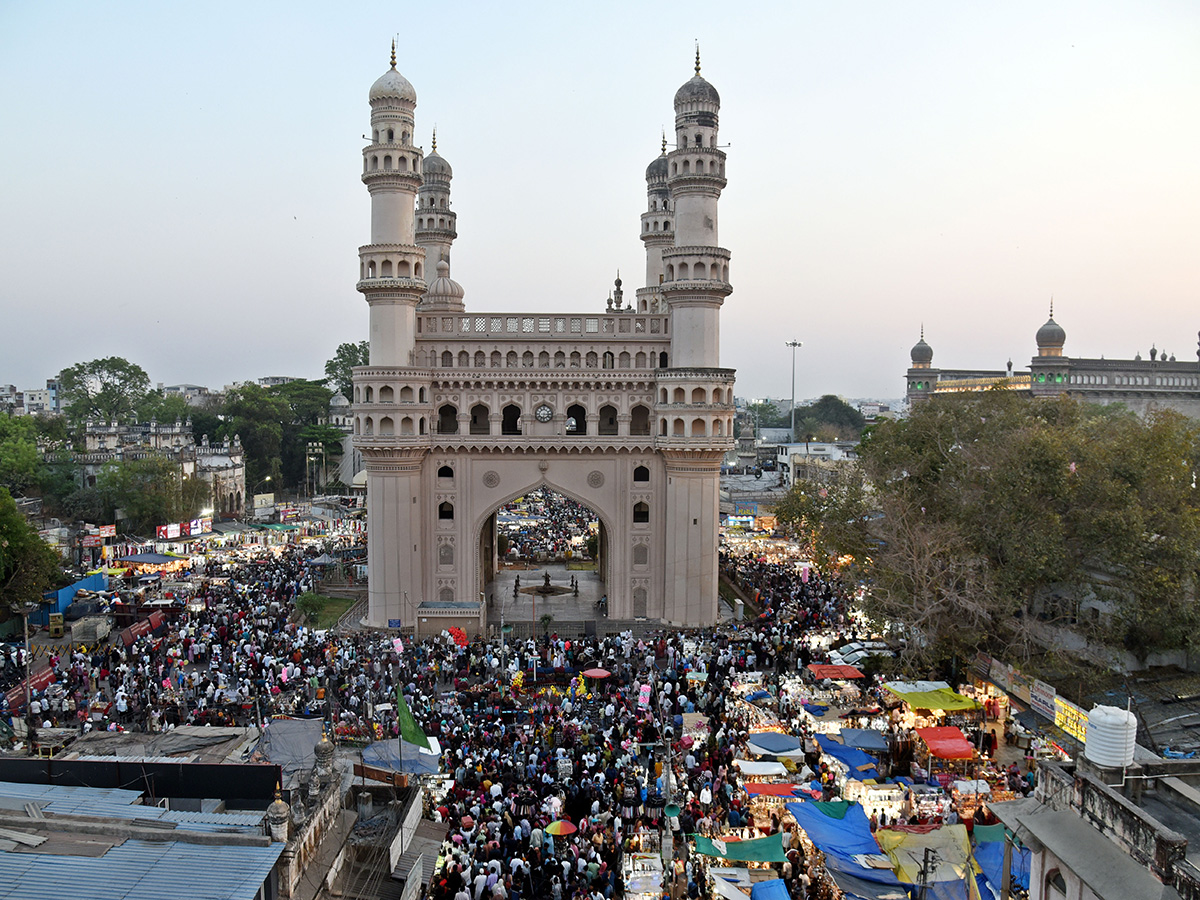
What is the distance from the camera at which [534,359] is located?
32.5 metres

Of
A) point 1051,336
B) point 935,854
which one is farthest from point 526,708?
point 1051,336

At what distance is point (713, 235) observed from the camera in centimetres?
3206

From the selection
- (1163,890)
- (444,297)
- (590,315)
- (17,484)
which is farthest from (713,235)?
(17,484)

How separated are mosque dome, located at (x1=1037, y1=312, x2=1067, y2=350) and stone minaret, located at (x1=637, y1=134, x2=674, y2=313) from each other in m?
47.9

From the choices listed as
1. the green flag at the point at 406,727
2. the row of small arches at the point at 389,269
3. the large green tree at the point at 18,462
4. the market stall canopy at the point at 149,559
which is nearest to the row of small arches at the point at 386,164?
the row of small arches at the point at 389,269

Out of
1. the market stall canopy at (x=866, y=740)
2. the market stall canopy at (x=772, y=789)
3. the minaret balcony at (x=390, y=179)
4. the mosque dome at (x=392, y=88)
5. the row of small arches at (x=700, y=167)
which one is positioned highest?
the mosque dome at (x=392, y=88)

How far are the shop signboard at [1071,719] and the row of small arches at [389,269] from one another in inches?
930

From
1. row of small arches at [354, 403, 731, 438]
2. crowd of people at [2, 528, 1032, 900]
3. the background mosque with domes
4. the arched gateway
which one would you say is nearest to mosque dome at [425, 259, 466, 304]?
the arched gateway

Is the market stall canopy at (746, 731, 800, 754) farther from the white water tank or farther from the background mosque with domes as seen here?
the background mosque with domes

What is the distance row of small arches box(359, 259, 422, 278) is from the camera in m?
A: 31.4

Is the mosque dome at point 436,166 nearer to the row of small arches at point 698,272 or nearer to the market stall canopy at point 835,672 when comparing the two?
the row of small arches at point 698,272

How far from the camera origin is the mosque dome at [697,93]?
31.8 meters

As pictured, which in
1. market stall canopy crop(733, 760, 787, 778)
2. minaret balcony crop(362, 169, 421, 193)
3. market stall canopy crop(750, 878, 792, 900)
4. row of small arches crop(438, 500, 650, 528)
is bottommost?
market stall canopy crop(750, 878, 792, 900)

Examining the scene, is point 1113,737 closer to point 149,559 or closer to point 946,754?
point 946,754
